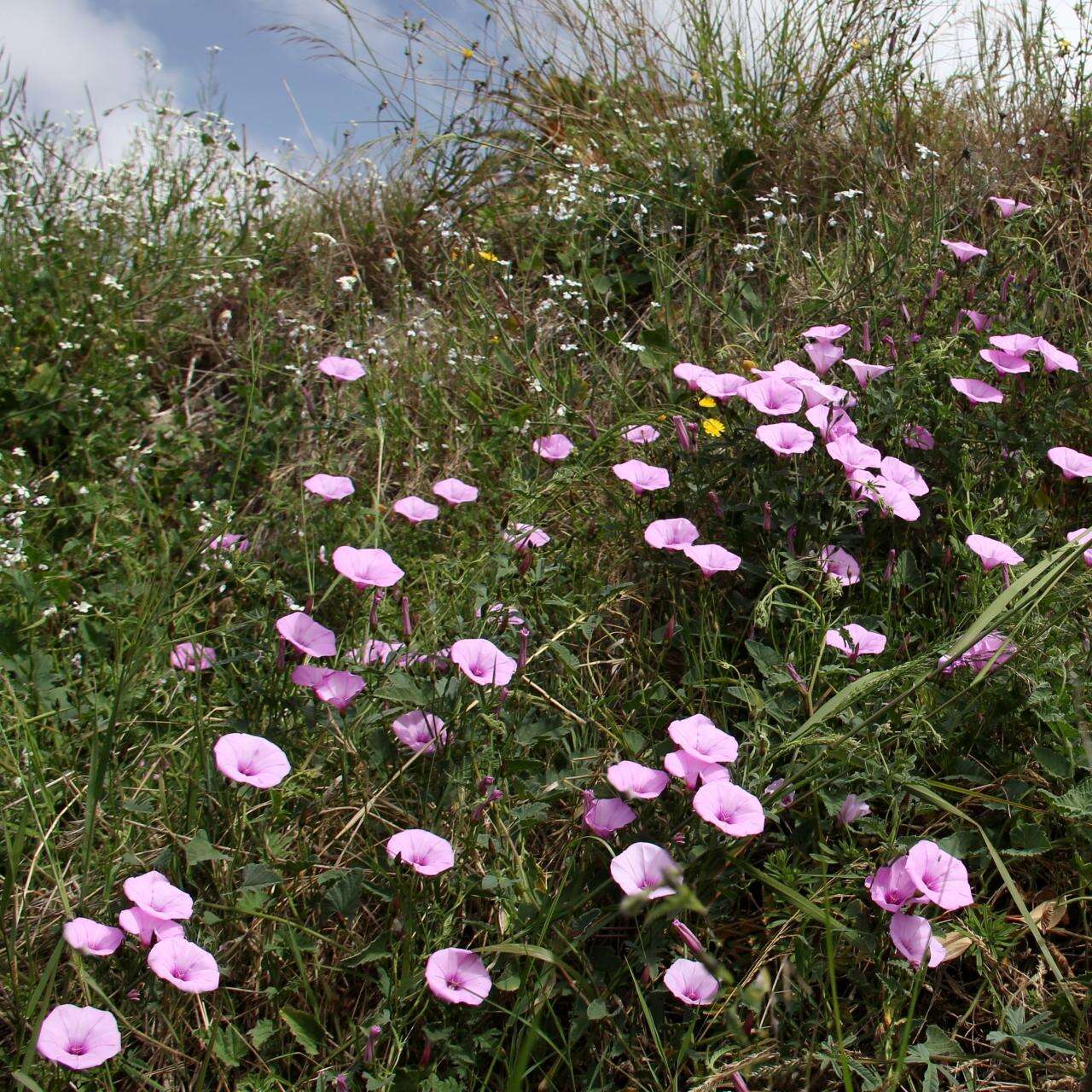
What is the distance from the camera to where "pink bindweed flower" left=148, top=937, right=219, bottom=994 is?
148 cm

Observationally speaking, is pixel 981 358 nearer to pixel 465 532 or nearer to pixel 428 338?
pixel 465 532

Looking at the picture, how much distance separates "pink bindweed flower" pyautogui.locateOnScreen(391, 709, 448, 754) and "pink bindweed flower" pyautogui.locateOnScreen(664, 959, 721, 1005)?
21.2 inches

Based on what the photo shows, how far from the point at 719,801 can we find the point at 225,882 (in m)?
0.83

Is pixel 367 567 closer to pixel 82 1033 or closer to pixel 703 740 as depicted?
pixel 703 740

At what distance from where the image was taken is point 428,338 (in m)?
3.51

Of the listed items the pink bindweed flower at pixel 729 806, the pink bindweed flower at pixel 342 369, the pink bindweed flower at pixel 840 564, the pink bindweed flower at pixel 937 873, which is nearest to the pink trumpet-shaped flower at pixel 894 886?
the pink bindweed flower at pixel 937 873

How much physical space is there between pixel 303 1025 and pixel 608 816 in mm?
573

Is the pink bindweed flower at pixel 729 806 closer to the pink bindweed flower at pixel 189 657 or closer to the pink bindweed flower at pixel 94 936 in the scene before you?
the pink bindweed flower at pixel 94 936

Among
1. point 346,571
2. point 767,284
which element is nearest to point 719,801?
point 346,571

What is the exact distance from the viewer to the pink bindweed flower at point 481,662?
1.74 meters

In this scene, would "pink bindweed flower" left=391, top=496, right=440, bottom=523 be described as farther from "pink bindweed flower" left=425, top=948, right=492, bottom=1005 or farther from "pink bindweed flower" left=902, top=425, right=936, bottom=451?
"pink bindweed flower" left=902, top=425, right=936, bottom=451

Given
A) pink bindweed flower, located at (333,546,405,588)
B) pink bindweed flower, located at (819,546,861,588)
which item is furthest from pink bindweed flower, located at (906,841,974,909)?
pink bindweed flower, located at (333,546,405,588)

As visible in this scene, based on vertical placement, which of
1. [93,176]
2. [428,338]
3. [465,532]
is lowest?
[465,532]

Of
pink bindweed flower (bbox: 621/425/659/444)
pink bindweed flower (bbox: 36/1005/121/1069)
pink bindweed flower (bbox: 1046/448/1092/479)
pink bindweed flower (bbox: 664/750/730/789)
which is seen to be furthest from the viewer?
pink bindweed flower (bbox: 621/425/659/444)
